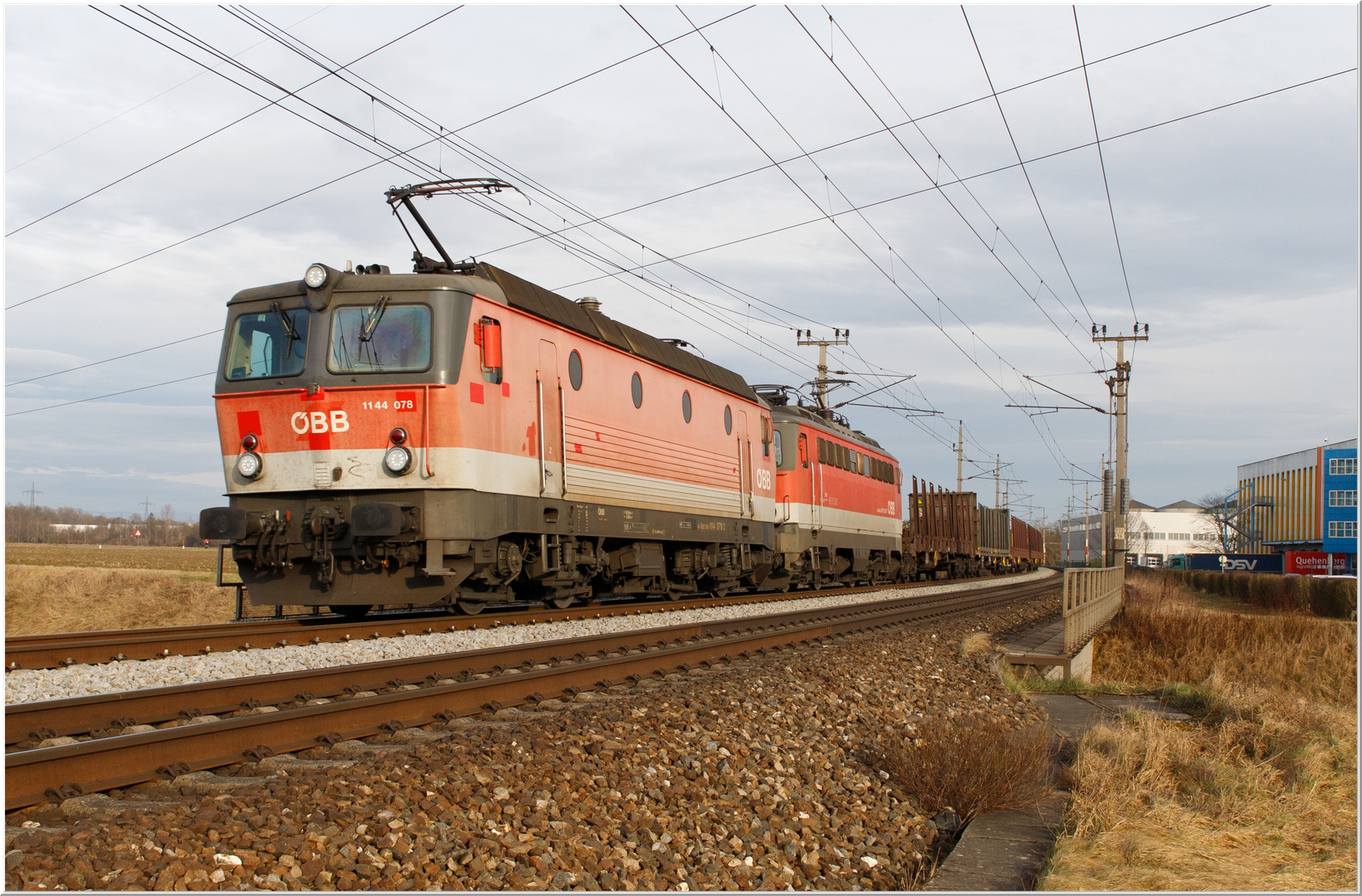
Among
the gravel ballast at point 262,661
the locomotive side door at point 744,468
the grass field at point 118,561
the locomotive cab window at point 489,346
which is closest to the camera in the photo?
the gravel ballast at point 262,661

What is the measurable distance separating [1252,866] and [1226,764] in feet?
6.04

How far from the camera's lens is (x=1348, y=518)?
199 feet

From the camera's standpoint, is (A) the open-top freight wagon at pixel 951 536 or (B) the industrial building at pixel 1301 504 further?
(B) the industrial building at pixel 1301 504

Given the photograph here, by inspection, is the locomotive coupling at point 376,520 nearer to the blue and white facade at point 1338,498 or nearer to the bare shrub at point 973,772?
the bare shrub at point 973,772

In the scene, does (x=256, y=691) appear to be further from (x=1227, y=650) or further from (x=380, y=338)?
(x=1227, y=650)

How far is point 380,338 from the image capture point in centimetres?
1029

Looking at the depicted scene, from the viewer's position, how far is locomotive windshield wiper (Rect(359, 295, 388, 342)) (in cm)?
1030

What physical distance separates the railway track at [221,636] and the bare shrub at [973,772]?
19.7 ft

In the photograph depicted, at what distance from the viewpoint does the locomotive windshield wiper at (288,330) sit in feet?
34.2

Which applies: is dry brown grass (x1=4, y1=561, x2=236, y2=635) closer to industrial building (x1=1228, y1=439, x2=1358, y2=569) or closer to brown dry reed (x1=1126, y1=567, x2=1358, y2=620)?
brown dry reed (x1=1126, y1=567, x2=1358, y2=620)

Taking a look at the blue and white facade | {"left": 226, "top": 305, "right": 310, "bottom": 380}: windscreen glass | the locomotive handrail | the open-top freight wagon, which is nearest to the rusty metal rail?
{"left": 226, "top": 305, "right": 310, "bottom": 380}: windscreen glass

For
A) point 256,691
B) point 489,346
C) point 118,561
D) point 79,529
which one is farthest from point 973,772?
point 79,529

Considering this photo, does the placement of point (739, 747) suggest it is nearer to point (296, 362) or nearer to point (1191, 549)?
point (296, 362)

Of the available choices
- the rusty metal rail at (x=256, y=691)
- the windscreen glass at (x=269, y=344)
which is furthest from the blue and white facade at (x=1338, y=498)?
the windscreen glass at (x=269, y=344)
